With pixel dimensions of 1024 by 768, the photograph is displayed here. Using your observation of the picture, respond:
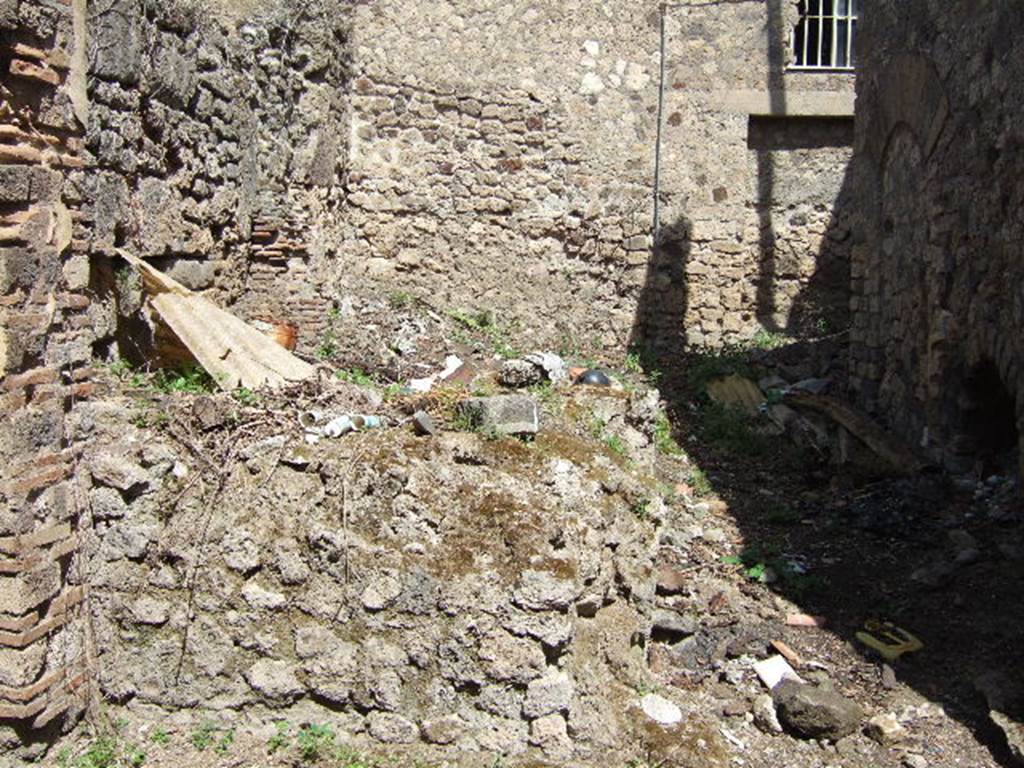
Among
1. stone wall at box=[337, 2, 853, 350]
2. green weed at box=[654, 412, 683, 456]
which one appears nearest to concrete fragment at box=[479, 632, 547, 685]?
green weed at box=[654, 412, 683, 456]

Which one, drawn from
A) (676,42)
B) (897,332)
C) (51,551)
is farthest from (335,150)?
(51,551)

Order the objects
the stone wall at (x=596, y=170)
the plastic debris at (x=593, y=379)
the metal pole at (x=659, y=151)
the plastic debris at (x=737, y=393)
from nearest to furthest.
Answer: the plastic debris at (x=593, y=379) → the plastic debris at (x=737, y=393) → the stone wall at (x=596, y=170) → the metal pole at (x=659, y=151)

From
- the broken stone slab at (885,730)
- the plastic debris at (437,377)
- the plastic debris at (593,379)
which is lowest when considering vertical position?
the broken stone slab at (885,730)

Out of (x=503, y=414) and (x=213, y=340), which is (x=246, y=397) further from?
(x=503, y=414)

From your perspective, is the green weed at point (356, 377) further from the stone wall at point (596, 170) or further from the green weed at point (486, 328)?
the stone wall at point (596, 170)

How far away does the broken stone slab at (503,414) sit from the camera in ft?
14.1

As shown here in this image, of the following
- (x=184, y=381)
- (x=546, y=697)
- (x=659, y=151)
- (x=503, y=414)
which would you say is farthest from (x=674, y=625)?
(x=659, y=151)

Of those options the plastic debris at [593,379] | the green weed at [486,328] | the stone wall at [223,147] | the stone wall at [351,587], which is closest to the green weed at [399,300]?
the green weed at [486,328]

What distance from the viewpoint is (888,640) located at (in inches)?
203

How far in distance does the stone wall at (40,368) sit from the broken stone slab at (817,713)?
2893mm

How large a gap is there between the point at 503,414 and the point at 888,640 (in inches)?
92.8

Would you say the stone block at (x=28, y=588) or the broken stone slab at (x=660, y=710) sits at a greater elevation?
the stone block at (x=28, y=588)

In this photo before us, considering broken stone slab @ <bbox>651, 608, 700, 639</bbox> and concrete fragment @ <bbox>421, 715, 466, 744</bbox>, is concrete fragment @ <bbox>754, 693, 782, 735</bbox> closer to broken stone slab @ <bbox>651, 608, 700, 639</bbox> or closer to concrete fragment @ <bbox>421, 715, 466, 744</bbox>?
broken stone slab @ <bbox>651, 608, 700, 639</bbox>

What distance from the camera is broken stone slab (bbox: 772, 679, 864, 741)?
445 cm
